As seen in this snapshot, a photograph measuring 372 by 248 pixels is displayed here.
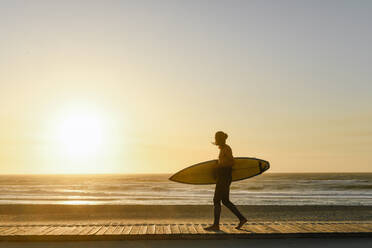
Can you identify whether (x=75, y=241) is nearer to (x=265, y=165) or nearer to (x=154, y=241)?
(x=154, y=241)

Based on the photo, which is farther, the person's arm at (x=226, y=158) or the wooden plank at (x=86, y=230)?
the person's arm at (x=226, y=158)

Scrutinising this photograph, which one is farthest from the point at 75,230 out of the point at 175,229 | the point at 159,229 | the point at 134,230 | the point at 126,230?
the point at 175,229

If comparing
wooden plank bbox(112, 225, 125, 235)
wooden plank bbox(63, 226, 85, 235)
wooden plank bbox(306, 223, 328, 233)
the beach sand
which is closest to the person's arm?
wooden plank bbox(306, 223, 328, 233)

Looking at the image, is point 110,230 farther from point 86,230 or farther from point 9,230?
point 9,230

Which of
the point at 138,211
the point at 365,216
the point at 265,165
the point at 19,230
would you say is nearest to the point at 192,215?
the point at 138,211

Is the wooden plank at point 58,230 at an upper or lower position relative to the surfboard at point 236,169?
lower

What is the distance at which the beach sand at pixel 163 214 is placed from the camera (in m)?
21.3

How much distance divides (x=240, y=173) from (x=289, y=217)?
1330 centimetres

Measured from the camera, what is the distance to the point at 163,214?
23750mm

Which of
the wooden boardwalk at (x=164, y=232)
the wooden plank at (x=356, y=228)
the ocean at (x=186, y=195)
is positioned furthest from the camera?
the ocean at (x=186, y=195)

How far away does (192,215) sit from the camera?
23125 mm

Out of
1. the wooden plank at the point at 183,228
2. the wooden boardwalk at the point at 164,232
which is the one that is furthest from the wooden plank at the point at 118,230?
the wooden plank at the point at 183,228

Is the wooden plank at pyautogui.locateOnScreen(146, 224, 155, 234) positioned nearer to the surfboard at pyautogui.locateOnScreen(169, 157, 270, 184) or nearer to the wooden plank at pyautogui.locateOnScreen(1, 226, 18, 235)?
the surfboard at pyautogui.locateOnScreen(169, 157, 270, 184)

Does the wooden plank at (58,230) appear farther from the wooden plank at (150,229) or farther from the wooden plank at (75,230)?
the wooden plank at (150,229)
